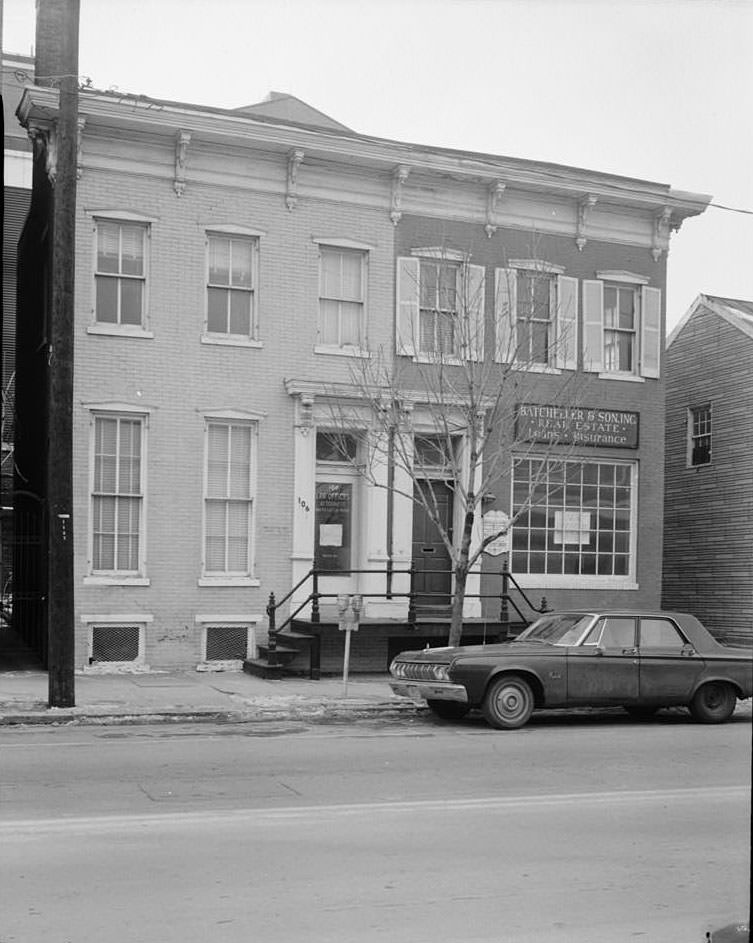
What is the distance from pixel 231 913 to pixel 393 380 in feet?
46.4

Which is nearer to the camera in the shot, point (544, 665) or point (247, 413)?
point (544, 665)

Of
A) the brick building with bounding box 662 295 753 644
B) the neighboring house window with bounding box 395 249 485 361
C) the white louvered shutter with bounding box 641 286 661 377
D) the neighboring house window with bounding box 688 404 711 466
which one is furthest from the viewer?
the neighboring house window with bounding box 688 404 711 466

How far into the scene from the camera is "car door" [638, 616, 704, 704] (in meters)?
14.3

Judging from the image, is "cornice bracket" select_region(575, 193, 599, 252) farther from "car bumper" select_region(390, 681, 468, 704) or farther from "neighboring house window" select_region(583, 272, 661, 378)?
"car bumper" select_region(390, 681, 468, 704)

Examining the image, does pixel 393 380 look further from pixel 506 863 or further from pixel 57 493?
pixel 506 863

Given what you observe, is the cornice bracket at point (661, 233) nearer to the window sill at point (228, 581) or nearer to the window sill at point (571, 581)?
the window sill at point (571, 581)

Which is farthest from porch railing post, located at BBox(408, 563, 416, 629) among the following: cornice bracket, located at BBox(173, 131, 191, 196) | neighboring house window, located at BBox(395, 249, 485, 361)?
cornice bracket, located at BBox(173, 131, 191, 196)

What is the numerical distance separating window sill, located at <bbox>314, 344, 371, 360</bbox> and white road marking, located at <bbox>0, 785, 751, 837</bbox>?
1127 centimetres

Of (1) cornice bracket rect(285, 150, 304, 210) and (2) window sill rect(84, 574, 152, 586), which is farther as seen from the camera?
(1) cornice bracket rect(285, 150, 304, 210)

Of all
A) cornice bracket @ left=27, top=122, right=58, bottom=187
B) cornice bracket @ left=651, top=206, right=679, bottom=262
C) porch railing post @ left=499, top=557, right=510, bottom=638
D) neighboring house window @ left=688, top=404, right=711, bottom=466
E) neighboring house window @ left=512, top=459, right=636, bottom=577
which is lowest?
porch railing post @ left=499, top=557, right=510, bottom=638

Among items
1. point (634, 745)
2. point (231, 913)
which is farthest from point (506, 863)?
point (634, 745)

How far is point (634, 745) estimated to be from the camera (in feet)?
41.0

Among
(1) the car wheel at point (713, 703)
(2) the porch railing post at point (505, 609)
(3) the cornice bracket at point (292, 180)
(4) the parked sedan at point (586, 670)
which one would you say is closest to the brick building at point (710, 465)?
(2) the porch railing post at point (505, 609)

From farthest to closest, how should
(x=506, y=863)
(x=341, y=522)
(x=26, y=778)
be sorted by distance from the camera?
(x=341, y=522)
(x=26, y=778)
(x=506, y=863)
